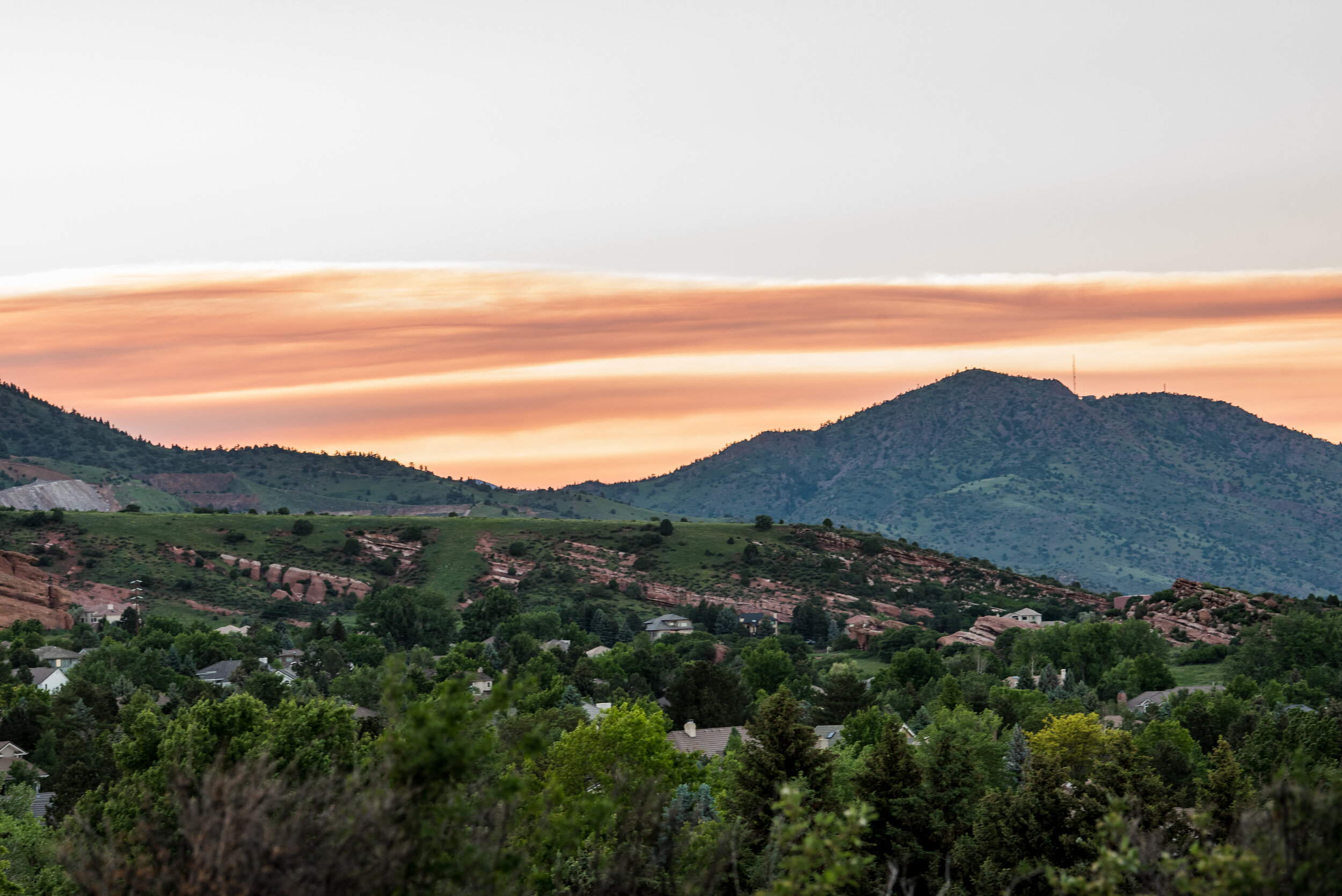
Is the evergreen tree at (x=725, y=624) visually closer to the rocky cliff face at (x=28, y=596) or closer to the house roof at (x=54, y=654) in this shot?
the rocky cliff face at (x=28, y=596)

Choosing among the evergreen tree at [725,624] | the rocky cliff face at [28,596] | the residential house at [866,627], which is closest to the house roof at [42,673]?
the rocky cliff face at [28,596]

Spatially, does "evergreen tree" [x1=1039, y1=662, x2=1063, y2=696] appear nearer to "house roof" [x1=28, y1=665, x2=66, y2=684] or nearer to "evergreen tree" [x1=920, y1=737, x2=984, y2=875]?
"evergreen tree" [x1=920, y1=737, x2=984, y2=875]

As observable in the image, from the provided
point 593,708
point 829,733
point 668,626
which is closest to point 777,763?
point 829,733

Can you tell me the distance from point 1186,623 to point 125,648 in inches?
4720

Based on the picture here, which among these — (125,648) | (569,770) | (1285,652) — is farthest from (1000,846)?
(1285,652)

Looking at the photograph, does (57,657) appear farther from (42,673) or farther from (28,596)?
(28,596)

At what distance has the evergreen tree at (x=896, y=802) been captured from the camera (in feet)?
133

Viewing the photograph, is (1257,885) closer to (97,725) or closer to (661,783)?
(661,783)

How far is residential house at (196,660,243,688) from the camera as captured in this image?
115 metres

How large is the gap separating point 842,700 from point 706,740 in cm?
1200

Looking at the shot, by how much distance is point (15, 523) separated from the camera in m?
192

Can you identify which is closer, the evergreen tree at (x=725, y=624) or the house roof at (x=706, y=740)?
the house roof at (x=706, y=740)

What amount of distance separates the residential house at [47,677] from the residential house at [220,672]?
10.5 meters

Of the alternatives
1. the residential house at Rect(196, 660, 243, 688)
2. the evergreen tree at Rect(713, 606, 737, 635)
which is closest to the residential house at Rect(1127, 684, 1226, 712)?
the evergreen tree at Rect(713, 606, 737, 635)
